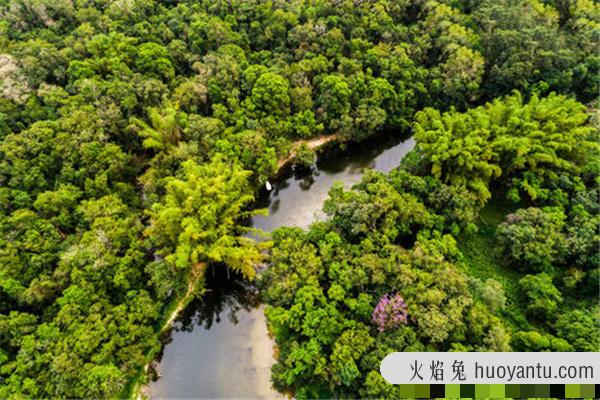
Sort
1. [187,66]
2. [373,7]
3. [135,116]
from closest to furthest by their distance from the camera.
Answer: [135,116] → [187,66] → [373,7]

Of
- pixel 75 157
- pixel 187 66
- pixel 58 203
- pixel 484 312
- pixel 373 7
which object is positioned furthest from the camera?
pixel 373 7

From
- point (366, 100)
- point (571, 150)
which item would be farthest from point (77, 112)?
point (571, 150)

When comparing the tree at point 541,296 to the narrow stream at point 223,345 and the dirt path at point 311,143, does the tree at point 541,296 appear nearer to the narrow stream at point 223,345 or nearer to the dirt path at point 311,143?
the narrow stream at point 223,345

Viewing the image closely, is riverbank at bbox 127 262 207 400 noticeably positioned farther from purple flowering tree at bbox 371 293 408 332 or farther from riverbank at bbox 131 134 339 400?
purple flowering tree at bbox 371 293 408 332

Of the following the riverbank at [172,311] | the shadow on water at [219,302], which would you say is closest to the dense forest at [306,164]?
the riverbank at [172,311]

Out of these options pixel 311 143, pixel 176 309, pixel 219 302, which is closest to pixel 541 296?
pixel 219 302

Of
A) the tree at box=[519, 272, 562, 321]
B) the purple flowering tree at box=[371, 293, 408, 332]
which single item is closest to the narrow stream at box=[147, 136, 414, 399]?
the purple flowering tree at box=[371, 293, 408, 332]

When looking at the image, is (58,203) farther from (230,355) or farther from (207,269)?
(230,355)
